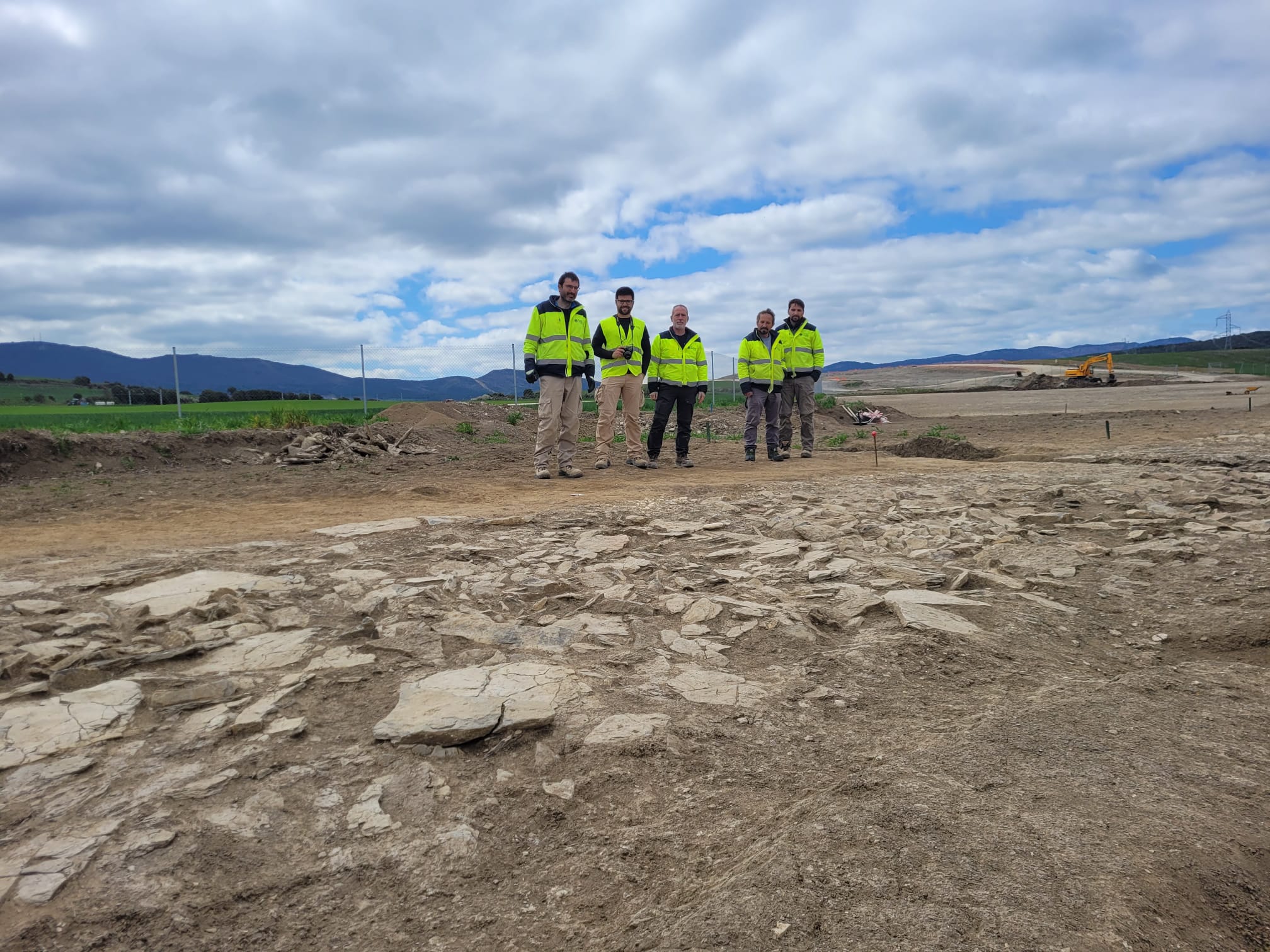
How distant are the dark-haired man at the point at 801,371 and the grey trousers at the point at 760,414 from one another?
0.36 meters

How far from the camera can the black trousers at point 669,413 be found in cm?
962

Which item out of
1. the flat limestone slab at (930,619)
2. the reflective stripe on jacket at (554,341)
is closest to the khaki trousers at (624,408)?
the reflective stripe on jacket at (554,341)

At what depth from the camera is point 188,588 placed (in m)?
3.72

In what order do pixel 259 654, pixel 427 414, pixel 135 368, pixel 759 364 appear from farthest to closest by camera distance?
pixel 135 368 < pixel 427 414 < pixel 759 364 < pixel 259 654

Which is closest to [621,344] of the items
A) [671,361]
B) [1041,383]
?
[671,361]

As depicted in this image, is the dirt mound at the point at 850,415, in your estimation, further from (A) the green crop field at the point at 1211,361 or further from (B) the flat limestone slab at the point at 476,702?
(A) the green crop field at the point at 1211,361

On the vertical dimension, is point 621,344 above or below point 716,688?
above

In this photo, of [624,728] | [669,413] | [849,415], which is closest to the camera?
[624,728]

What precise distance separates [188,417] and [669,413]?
1160 cm

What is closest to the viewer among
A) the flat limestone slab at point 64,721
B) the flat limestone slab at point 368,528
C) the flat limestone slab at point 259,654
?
the flat limestone slab at point 64,721

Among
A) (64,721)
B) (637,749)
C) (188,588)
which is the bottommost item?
(637,749)

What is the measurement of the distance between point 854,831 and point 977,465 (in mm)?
8441

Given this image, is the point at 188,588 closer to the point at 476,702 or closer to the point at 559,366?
the point at 476,702

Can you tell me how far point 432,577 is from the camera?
4.07 meters
